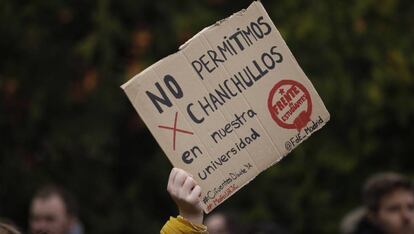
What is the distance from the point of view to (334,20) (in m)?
10.7

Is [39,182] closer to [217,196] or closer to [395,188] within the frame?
[395,188]

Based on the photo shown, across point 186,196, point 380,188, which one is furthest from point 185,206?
point 380,188

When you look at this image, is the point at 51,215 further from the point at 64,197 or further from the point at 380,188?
the point at 380,188

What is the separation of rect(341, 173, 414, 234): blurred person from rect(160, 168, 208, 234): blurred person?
2430mm

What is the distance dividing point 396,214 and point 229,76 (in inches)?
88.6

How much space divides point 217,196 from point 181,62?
0.50 meters

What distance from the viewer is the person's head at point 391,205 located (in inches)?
278

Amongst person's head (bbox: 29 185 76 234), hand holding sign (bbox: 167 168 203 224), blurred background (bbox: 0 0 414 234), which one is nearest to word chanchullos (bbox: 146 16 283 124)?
hand holding sign (bbox: 167 168 203 224)

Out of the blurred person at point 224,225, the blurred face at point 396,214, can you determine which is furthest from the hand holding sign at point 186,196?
the blurred person at point 224,225

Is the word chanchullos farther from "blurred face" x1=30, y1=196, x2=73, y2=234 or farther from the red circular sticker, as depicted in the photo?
"blurred face" x1=30, y1=196, x2=73, y2=234

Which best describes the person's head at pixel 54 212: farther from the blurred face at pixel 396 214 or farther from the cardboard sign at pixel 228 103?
the cardboard sign at pixel 228 103

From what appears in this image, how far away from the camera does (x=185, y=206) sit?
479 centimetres

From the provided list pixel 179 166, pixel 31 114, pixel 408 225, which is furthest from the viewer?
pixel 31 114

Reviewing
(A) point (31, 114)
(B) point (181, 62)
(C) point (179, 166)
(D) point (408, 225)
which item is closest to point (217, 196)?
(C) point (179, 166)
